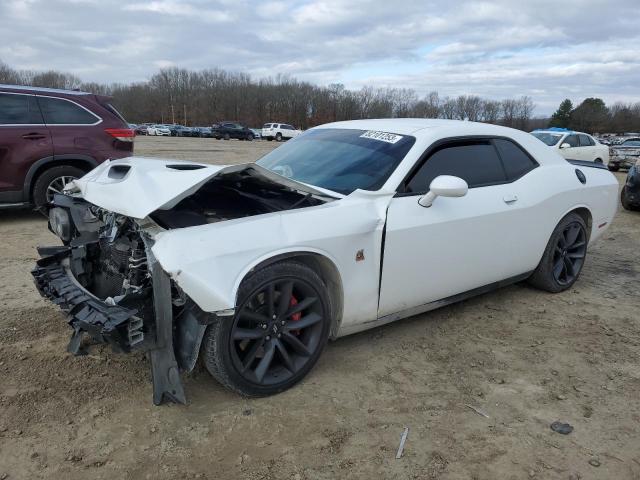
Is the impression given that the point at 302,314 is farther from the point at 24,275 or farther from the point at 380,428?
the point at 24,275

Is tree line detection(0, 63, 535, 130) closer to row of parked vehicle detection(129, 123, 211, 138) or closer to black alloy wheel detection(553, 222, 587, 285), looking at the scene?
row of parked vehicle detection(129, 123, 211, 138)

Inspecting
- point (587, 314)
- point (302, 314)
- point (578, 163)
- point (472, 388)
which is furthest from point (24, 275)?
point (578, 163)

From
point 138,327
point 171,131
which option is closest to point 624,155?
point 138,327

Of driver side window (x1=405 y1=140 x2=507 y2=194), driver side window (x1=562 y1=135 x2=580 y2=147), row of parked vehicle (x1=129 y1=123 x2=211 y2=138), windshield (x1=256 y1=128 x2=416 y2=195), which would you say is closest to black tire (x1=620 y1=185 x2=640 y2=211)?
driver side window (x1=562 y1=135 x2=580 y2=147)

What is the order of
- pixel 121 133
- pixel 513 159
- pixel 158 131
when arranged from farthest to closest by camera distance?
pixel 158 131, pixel 121 133, pixel 513 159

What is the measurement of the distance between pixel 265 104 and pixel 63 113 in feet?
308

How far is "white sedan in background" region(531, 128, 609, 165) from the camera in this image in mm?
15234

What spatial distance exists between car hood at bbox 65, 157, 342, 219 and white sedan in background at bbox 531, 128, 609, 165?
46.4 ft

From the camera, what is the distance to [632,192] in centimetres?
931

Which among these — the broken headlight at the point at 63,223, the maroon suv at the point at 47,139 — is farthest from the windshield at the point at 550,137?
the broken headlight at the point at 63,223

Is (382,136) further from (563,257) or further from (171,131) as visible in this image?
(171,131)

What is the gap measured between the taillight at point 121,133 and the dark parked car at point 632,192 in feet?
29.4

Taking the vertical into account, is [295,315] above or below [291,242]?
below

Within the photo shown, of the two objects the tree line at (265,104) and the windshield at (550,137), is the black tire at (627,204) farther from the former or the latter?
the tree line at (265,104)
